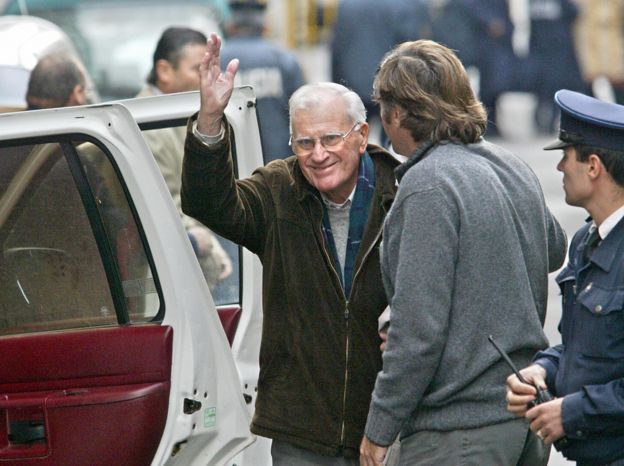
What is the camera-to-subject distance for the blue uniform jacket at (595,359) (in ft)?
11.6

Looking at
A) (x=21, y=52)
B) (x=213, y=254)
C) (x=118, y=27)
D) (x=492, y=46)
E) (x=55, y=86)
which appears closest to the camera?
(x=213, y=254)

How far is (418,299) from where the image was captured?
3764 mm

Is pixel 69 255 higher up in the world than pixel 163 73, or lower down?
higher up

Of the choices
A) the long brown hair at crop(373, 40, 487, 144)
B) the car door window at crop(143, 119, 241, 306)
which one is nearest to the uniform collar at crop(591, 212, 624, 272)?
the long brown hair at crop(373, 40, 487, 144)

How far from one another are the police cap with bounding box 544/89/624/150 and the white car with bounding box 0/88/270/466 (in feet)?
3.68

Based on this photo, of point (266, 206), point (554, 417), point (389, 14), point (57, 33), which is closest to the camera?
point (554, 417)

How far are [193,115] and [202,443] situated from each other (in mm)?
930

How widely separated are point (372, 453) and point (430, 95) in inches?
Answer: 37.4

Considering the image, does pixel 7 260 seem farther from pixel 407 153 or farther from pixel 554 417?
pixel 554 417

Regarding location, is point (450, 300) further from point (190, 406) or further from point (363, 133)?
point (190, 406)

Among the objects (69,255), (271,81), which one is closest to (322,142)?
(69,255)

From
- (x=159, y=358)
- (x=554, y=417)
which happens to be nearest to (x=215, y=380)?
(x=159, y=358)

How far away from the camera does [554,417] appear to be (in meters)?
3.59

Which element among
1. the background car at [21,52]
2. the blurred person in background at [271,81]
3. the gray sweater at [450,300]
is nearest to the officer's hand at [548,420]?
the gray sweater at [450,300]
